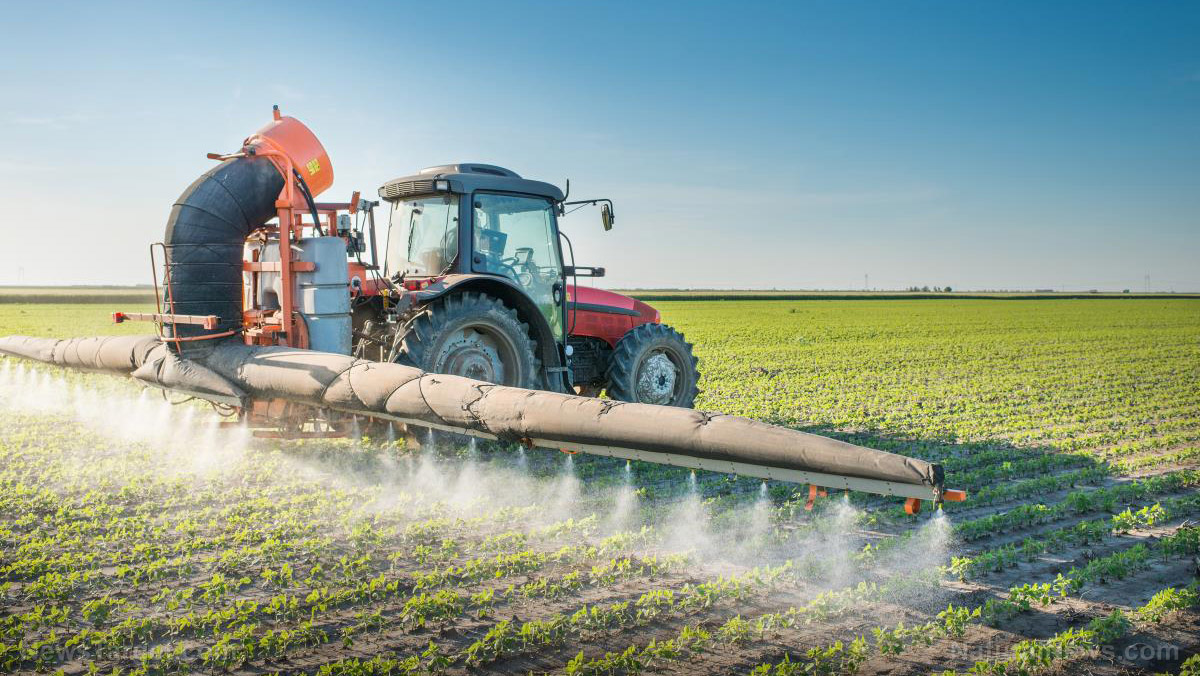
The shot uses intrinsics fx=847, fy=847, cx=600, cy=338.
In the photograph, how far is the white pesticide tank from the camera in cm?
746

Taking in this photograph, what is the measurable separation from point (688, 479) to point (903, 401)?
6.55 m

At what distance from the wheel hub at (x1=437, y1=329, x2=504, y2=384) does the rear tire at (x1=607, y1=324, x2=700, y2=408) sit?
2.08 metres

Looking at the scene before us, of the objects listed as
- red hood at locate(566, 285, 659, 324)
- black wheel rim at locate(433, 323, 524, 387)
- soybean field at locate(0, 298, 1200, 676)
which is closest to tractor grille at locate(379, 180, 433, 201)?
black wheel rim at locate(433, 323, 524, 387)

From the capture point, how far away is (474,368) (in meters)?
7.79

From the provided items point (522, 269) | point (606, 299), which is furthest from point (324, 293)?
point (606, 299)

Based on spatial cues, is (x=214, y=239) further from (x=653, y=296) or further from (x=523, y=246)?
(x=653, y=296)

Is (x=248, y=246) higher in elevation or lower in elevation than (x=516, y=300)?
higher

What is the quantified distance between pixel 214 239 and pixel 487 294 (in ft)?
8.09

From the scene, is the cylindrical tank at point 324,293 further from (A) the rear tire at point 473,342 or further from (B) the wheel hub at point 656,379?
(B) the wheel hub at point 656,379

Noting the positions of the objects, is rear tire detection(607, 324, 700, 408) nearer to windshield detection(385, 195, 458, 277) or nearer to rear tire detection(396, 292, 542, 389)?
rear tire detection(396, 292, 542, 389)

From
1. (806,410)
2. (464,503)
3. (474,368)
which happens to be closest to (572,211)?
(474,368)

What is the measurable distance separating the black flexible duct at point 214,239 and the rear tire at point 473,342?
1639mm

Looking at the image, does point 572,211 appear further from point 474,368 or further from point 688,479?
point 688,479

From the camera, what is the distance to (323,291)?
7.47 metres
